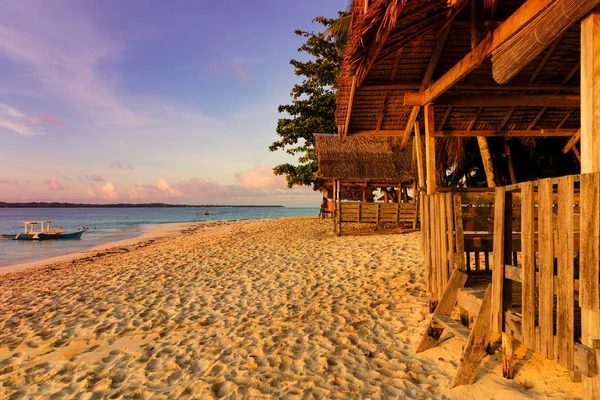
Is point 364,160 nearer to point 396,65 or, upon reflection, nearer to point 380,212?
point 380,212

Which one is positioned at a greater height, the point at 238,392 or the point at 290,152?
the point at 290,152

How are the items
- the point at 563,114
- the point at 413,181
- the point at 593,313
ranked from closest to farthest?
the point at 593,313 → the point at 563,114 → the point at 413,181

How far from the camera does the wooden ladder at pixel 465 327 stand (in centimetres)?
304

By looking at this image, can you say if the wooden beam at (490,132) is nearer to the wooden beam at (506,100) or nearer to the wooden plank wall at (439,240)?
the wooden beam at (506,100)

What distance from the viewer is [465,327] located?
11.2ft

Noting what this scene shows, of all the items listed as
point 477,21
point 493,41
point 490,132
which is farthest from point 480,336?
point 490,132

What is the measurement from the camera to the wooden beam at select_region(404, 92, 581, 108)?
18.0 feet

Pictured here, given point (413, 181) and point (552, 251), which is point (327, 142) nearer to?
point (413, 181)

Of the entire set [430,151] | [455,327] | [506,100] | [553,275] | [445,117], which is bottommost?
[455,327]

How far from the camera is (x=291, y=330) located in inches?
182

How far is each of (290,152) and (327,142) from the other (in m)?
6.50

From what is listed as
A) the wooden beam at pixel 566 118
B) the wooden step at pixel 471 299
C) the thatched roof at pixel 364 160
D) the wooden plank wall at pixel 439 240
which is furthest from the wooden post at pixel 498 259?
the thatched roof at pixel 364 160

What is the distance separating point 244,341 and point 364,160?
13.3m

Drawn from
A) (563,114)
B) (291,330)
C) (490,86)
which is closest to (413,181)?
(563,114)
